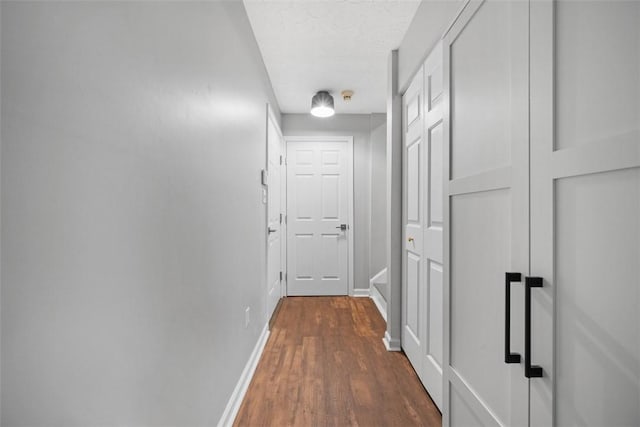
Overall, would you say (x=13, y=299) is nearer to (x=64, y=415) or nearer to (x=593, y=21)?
(x=64, y=415)

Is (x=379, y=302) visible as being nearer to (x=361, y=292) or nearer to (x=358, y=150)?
(x=361, y=292)

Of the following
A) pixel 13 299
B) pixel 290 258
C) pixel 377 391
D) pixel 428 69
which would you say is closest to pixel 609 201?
pixel 13 299

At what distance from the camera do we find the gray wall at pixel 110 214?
521mm

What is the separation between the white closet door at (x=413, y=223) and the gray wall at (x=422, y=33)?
9cm

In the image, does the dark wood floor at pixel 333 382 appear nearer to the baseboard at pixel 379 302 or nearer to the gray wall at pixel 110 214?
the baseboard at pixel 379 302

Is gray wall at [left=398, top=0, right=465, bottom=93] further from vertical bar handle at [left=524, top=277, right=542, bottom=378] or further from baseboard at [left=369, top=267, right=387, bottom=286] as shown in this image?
baseboard at [left=369, top=267, right=387, bottom=286]

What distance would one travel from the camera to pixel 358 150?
4.26 meters

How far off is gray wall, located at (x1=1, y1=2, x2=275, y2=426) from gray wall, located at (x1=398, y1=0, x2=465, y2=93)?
3.62ft

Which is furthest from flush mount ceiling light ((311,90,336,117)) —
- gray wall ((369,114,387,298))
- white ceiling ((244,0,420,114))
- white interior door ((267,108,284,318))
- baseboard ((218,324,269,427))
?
baseboard ((218,324,269,427))

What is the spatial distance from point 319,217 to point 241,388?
2.59 meters

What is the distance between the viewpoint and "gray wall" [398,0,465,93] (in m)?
1.59

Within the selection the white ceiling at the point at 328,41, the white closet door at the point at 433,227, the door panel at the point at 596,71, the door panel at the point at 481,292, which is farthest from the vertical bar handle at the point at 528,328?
the white ceiling at the point at 328,41

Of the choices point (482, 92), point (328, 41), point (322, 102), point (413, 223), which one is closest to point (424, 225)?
point (413, 223)

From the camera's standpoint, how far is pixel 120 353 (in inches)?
30.3
